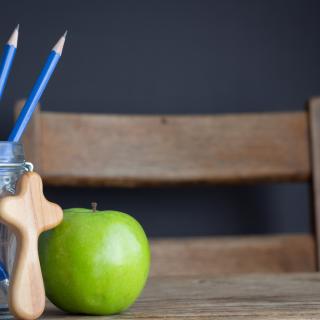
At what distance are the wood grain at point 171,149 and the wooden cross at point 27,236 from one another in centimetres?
84

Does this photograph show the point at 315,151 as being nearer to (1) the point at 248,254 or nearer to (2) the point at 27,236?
(1) the point at 248,254

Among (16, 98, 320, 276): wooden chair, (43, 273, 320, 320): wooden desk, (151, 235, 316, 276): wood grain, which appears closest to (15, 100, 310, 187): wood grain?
(16, 98, 320, 276): wooden chair

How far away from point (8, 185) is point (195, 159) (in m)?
0.93

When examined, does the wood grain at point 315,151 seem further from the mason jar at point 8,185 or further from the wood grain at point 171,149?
the mason jar at point 8,185

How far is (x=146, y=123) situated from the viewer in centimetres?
152

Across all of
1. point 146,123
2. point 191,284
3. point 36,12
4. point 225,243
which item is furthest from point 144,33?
point 191,284

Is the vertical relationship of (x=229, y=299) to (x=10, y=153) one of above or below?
below

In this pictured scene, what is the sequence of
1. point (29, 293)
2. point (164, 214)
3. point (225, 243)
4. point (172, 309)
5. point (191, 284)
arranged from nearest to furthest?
point (29, 293), point (172, 309), point (191, 284), point (225, 243), point (164, 214)

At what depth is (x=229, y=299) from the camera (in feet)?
2.46

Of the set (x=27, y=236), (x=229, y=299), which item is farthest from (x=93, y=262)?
(x=229, y=299)

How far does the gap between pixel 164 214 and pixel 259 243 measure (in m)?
0.39

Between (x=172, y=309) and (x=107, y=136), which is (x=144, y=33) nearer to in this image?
(x=107, y=136)

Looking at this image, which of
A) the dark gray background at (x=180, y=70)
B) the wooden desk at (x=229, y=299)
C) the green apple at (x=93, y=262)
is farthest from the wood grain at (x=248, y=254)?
the green apple at (x=93, y=262)

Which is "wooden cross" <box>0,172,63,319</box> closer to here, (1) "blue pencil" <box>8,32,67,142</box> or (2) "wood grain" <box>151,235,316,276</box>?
(1) "blue pencil" <box>8,32,67,142</box>
